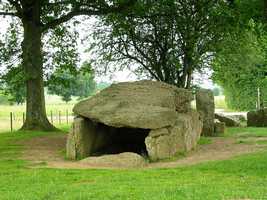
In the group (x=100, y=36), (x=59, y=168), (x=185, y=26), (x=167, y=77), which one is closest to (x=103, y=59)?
(x=100, y=36)

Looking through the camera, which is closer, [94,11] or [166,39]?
[94,11]

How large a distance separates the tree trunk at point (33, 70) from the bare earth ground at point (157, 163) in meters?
4.61

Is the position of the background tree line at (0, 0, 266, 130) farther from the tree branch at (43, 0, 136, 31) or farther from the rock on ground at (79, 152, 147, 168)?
the rock on ground at (79, 152, 147, 168)

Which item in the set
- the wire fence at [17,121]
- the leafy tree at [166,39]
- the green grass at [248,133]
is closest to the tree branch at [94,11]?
the leafy tree at [166,39]

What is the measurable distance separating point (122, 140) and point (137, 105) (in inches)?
165

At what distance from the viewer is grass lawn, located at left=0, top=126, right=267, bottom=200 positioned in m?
11.0

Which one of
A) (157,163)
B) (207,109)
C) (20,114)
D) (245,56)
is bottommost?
(157,163)

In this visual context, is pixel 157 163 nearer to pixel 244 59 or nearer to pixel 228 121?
pixel 228 121

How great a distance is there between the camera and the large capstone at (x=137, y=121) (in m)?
19.5

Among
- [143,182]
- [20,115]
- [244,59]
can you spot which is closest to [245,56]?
[244,59]

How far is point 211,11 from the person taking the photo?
114ft

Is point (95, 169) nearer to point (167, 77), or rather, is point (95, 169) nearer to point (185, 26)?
point (185, 26)

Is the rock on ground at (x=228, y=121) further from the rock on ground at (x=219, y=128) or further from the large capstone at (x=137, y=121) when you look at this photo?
the large capstone at (x=137, y=121)

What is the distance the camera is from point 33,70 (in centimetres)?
2981
